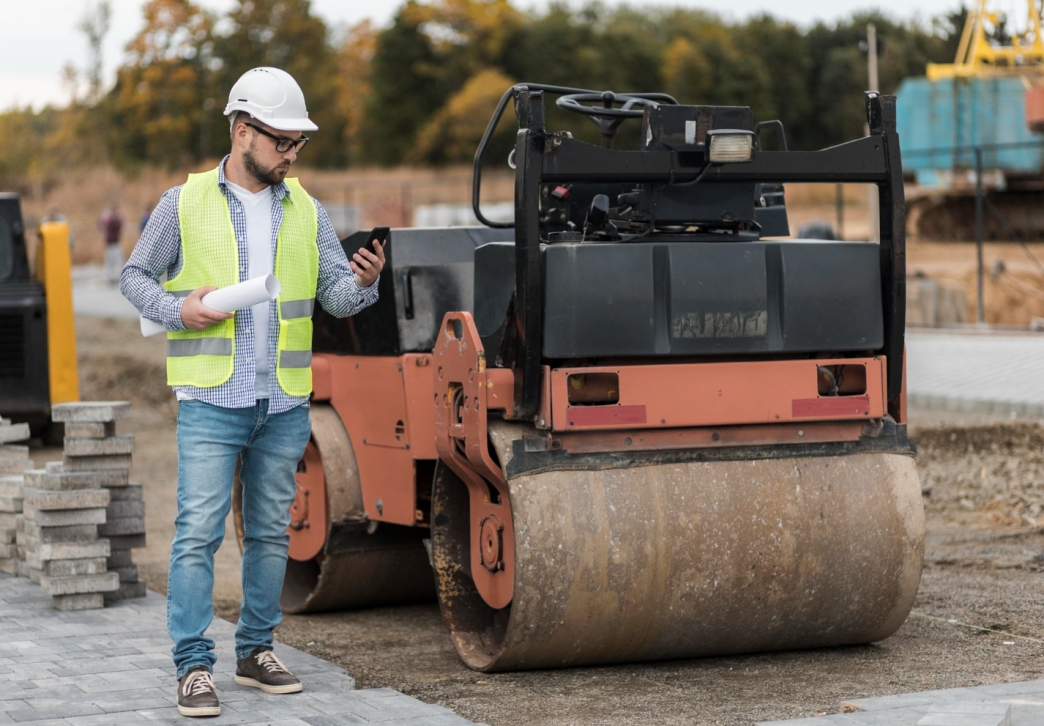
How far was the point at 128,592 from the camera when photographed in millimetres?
6621

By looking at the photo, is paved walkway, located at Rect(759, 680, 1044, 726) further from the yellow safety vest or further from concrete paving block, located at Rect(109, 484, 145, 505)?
Result: concrete paving block, located at Rect(109, 484, 145, 505)

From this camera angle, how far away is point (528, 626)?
5008mm

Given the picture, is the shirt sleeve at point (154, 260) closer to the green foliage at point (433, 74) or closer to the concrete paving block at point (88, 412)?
the concrete paving block at point (88, 412)

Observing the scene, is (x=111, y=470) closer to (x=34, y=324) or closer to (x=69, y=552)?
(x=69, y=552)

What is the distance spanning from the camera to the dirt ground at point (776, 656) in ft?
16.0

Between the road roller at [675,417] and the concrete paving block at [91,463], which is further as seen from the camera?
the concrete paving block at [91,463]

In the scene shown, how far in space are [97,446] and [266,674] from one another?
207cm

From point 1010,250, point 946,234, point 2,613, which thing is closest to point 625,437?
point 2,613

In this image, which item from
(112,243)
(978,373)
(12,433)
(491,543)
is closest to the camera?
(491,543)

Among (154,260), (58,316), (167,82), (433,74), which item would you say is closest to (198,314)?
(154,260)

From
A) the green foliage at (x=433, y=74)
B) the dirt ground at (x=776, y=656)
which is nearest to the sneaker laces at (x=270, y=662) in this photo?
the dirt ground at (x=776, y=656)

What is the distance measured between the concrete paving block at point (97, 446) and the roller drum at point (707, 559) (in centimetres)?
206

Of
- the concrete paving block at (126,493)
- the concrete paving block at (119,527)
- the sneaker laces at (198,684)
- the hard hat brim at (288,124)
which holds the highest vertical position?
the hard hat brim at (288,124)

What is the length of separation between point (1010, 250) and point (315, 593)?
2673cm
